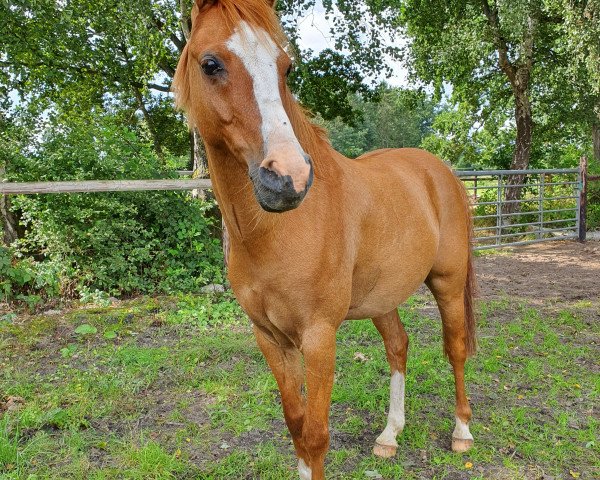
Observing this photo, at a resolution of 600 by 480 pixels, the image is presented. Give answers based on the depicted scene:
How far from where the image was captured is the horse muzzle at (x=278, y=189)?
129cm

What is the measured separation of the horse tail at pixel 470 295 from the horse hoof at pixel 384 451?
0.81 meters

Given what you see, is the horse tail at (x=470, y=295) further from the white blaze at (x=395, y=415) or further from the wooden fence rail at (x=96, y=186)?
the wooden fence rail at (x=96, y=186)

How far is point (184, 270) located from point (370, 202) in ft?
13.6

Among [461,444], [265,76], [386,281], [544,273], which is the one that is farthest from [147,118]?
[265,76]

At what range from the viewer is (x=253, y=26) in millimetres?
1511

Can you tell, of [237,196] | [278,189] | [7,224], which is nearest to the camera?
[278,189]

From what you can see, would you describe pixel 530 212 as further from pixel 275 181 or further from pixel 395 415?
pixel 275 181

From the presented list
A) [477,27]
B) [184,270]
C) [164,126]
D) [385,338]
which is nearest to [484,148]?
[477,27]

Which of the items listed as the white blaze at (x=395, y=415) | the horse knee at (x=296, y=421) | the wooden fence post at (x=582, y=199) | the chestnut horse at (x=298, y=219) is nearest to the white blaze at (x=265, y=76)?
the chestnut horse at (x=298, y=219)

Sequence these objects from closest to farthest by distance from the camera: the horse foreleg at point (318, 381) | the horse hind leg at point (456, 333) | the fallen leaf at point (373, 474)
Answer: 1. the horse foreleg at point (318, 381)
2. the fallen leaf at point (373, 474)
3. the horse hind leg at point (456, 333)

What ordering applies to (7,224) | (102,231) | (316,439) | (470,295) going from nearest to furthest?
(316,439)
(470,295)
(102,231)
(7,224)

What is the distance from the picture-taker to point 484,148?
16.8 m

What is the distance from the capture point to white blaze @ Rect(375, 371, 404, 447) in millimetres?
2684

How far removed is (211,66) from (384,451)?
2.26 metres
